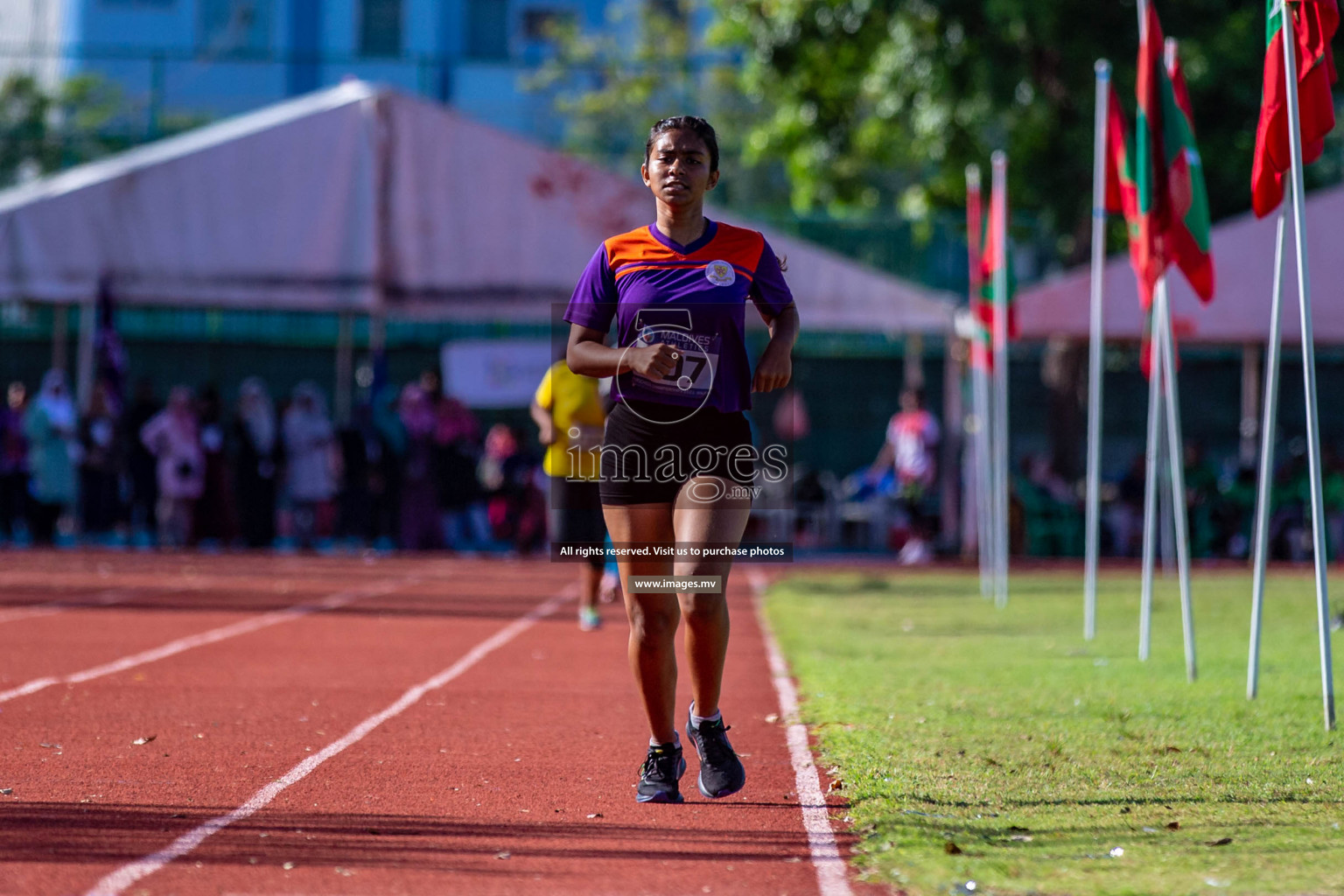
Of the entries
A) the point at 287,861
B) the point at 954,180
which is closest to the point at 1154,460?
the point at 287,861

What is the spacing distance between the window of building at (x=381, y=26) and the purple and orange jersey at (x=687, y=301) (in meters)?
40.4

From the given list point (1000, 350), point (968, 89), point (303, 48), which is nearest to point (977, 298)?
point (1000, 350)

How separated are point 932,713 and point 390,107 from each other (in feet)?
43.2

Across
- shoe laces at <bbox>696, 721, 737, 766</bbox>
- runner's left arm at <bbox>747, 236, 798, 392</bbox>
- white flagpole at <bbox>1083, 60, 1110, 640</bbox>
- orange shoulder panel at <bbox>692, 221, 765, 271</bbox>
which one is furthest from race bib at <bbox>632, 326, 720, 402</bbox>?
white flagpole at <bbox>1083, 60, 1110, 640</bbox>

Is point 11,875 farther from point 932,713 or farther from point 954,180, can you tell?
point 954,180

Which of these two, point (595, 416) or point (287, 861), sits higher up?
point (595, 416)

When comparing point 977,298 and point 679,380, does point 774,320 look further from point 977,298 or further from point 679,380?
point 977,298

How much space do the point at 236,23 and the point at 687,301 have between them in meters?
40.4

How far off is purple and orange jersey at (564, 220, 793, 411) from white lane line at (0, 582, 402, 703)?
13.5 feet

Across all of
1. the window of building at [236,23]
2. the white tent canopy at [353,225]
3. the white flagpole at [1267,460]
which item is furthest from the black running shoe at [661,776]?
the window of building at [236,23]

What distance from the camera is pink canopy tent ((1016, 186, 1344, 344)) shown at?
19.0 metres

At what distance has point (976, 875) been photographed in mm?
4496

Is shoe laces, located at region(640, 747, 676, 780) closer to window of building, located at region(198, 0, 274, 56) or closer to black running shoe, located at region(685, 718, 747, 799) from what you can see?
black running shoe, located at region(685, 718, 747, 799)

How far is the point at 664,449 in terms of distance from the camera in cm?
529
